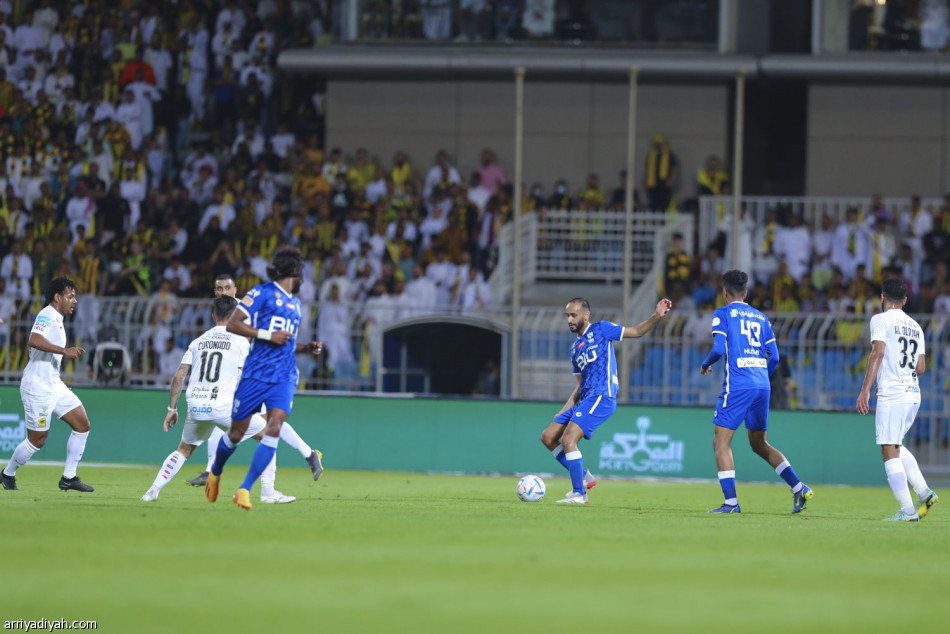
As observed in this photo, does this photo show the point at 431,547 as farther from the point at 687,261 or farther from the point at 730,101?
the point at 730,101

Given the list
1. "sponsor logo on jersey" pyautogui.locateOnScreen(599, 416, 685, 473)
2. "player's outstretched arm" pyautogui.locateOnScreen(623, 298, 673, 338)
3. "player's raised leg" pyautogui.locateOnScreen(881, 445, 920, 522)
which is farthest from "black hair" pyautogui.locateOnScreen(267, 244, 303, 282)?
"sponsor logo on jersey" pyautogui.locateOnScreen(599, 416, 685, 473)

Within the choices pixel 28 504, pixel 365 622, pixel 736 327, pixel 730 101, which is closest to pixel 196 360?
pixel 28 504

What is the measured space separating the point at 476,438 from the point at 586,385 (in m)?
7.40

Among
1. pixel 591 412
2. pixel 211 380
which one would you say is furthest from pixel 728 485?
pixel 211 380

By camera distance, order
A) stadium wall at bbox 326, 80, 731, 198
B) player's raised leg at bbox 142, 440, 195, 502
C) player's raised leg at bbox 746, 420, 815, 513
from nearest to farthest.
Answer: player's raised leg at bbox 142, 440, 195, 502 < player's raised leg at bbox 746, 420, 815, 513 < stadium wall at bbox 326, 80, 731, 198

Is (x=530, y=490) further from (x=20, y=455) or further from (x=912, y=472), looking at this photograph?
(x=20, y=455)

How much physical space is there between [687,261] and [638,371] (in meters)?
3.34

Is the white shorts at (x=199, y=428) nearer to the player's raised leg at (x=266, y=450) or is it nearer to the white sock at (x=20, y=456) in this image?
the white sock at (x=20, y=456)

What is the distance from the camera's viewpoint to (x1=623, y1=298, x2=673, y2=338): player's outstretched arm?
43.4 feet

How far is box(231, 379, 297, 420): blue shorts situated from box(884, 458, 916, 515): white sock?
5.71 metres

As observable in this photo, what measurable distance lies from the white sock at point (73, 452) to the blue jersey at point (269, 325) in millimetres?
3705

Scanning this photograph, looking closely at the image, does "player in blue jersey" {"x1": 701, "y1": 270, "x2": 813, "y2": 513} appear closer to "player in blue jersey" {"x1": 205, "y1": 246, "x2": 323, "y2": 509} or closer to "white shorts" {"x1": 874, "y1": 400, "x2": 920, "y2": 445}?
"white shorts" {"x1": 874, "y1": 400, "x2": 920, "y2": 445}

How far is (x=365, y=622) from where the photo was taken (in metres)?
6.33

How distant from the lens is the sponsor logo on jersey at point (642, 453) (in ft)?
69.1
